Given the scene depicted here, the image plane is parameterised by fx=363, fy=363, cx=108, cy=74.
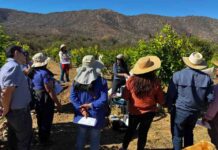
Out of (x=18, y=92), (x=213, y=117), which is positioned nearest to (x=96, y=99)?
(x=18, y=92)

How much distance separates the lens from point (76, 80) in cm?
462

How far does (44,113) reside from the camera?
19.1 ft

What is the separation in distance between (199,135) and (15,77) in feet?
13.8

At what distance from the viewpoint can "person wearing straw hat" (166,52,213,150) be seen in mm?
4816

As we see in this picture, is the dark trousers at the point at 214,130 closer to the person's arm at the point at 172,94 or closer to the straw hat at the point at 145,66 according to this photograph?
the person's arm at the point at 172,94

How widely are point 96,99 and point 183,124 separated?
4.23 ft

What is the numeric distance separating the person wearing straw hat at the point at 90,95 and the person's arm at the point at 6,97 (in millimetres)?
825

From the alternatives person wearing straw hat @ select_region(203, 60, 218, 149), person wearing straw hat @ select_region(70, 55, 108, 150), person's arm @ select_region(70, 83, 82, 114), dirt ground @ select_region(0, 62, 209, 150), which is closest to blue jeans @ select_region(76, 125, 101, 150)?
person wearing straw hat @ select_region(70, 55, 108, 150)

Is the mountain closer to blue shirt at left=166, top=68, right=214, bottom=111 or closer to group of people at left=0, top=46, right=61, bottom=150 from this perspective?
group of people at left=0, top=46, right=61, bottom=150

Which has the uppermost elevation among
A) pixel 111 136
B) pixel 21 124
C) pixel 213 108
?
Result: pixel 213 108

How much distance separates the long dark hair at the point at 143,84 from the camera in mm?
4871

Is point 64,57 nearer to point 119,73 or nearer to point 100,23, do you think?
point 119,73

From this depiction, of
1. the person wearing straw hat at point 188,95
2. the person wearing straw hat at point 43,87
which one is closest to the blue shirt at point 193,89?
the person wearing straw hat at point 188,95

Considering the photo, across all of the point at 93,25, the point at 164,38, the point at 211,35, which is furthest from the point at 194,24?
the point at 164,38
